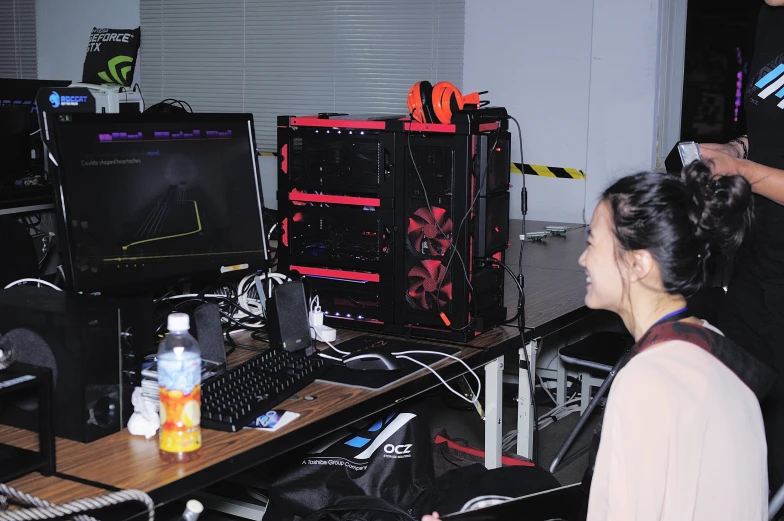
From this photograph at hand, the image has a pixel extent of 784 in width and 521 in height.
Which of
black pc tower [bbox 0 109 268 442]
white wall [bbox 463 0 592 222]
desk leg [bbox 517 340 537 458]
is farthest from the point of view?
white wall [bbox 463 0 592 222]

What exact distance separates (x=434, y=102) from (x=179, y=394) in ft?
3.23

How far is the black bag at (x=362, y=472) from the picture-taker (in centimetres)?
211

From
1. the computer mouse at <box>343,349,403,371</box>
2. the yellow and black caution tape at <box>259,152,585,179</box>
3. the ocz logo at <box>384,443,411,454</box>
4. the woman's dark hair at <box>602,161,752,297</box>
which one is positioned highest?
the woman's dark hair at <box>602,161,752,297</box>

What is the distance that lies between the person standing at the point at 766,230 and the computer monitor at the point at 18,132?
2.75 metres

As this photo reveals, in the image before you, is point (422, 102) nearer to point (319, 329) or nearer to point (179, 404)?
point (319, 329)

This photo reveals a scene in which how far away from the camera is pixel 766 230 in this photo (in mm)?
2236

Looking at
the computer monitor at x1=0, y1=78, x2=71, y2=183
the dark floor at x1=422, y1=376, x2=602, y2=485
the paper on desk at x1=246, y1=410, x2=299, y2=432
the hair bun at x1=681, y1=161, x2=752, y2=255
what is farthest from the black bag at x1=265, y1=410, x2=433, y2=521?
the computer monitor at x1=0, y1=78, x2=71, y2=183

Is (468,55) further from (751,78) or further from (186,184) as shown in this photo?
(186,184)

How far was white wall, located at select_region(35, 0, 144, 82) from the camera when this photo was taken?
19.8 feet

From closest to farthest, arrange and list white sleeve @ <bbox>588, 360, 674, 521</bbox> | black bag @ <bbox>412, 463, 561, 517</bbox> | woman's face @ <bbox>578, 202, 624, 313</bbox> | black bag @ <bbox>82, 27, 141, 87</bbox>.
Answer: white sleeve @ <bbox>588, 360, 674, 521</bbox> < woman's face @ <bbox>578, 202, 624, 313</bbox> < black bag @ <bbox>412, 463, 561, 517</bbox> < black bag @ <bbox>82, 27, 141, 87</bbox>

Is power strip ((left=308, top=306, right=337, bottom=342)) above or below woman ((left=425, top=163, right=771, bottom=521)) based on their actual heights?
below

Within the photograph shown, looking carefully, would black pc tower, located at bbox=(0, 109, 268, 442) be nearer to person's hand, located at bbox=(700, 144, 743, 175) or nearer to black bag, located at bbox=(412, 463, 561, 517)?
black bag, located at bbox=(412, 463, 561, 517)

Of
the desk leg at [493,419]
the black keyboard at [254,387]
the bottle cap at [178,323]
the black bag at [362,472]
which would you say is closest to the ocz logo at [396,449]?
the black bag at [362,472]

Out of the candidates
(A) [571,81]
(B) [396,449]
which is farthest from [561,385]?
(B) [396,449]
